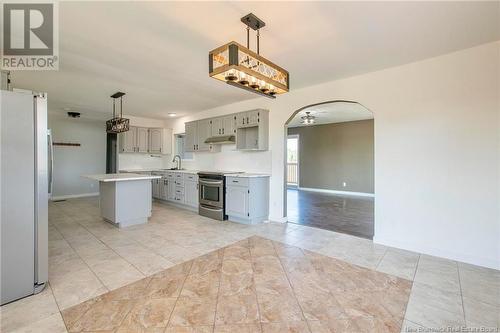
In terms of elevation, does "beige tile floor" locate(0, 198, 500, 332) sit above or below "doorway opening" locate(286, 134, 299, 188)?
below

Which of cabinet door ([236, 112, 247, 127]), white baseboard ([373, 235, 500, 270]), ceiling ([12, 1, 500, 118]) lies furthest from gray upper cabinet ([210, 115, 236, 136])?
white baseboard ([373, 235, 500, 270])

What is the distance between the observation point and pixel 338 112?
680 cm

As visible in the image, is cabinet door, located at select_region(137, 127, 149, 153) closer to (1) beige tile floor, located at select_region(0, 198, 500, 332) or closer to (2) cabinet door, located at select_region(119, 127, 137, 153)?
(2) cabinet door, located at select_region(119, 127, 137, 153)

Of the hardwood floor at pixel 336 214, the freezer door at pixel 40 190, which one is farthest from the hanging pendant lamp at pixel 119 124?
the hardwood floor at pixel 336 214

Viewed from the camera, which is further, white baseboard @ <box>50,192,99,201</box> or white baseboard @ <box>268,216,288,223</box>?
white baseboard @ <box>50,192,99,201</box>

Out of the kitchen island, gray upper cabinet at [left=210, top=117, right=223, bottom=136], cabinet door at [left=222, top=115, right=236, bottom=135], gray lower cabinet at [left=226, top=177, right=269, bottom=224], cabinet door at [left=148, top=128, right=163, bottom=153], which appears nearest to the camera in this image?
the kitchen island

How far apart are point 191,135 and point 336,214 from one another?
4.10 metres

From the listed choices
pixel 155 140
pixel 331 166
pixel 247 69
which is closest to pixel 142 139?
pixel 155 140

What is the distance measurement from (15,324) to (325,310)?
2316mm

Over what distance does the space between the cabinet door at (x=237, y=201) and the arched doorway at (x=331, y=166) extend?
0.96 meters

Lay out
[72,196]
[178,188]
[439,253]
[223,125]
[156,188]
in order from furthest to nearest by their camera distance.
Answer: [72,196]
[156,188]
[178,188]
[223,125]
[439,253]

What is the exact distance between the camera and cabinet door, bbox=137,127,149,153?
7090 mm

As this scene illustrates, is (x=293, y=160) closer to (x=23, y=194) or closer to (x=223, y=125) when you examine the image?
(x=223, y=125)

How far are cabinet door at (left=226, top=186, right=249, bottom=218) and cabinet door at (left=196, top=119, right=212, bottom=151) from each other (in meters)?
1.68
